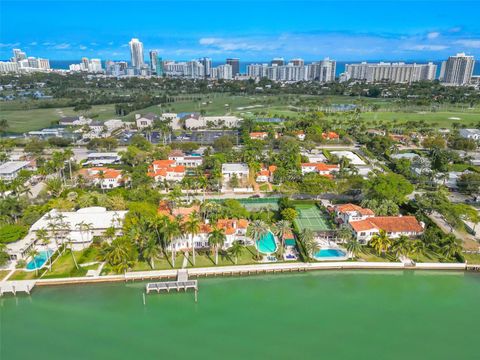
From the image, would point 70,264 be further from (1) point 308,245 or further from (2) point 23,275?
(1) point 308,245

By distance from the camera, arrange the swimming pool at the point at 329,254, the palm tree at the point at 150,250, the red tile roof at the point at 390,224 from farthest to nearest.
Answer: the red tile roof at the point at 390,224 < the swimming pool at the point at 329,254 < the palm tree at the point at 150,250

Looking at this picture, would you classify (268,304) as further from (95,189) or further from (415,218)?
(95,189)

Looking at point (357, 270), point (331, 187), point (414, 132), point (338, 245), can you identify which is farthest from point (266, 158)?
point (414, 132)

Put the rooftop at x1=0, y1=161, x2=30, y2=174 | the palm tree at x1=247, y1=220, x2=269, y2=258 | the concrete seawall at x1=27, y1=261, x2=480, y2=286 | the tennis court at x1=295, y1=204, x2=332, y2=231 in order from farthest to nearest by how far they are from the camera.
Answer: the rooftop at x1=0, y1=161, x2=30, y2=174 < the tennis court at x1=295, y1=204, x2=332, y2=231 < the palm tree at x1=247, y1=220, x2=269, y2=258 < the concrete seawall at x1=27, y1=261, x2=480, y2=286

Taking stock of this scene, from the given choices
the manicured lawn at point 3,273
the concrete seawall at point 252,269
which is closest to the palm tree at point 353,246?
the concrete seawall at point 252,269

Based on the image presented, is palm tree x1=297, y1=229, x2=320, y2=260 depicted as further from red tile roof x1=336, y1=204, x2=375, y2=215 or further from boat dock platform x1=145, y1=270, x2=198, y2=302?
boat dock platform x1=145, y1=270, x2=198, y2=302

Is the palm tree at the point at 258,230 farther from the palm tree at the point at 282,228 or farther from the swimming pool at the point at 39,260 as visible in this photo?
the swimming pool at the point at 39,260

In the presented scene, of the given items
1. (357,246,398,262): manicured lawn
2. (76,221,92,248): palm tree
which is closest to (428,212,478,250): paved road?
(357,246,398,262): manicured lawn
